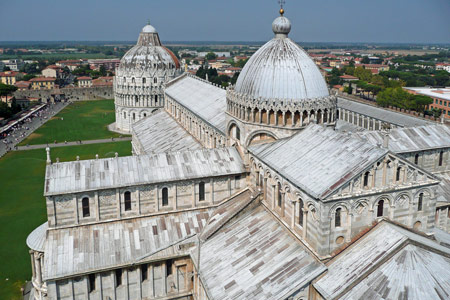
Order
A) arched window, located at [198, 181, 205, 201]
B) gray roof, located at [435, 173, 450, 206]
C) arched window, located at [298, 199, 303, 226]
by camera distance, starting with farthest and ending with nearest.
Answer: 1. gray roof, located at [435, 173, 450, 206]
2. arched window, located at [198, 181, 205, 201]
3. arched window, located at [298, 199, 303, 226]

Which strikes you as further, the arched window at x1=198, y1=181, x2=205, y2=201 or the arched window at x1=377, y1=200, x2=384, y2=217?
the arched window at x1=198, y1=181, x2=205, y2=201

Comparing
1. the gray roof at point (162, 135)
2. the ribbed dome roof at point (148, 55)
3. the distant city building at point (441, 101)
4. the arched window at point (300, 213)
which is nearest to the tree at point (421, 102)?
the distant city building at point (441, 101)

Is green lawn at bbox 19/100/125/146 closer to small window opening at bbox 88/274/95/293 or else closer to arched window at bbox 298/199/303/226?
small window opening at bbox 88/274/95/293

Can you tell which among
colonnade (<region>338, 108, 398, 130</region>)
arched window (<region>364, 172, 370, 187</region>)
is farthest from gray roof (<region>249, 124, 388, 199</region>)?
colonnade (<region>338, 108, 398, 130</region>)

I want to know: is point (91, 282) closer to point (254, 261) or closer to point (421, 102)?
point (254, 261)

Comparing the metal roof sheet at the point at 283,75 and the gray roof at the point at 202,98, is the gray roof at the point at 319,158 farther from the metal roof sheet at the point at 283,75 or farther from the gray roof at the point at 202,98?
the gray roof at the point at 202,98

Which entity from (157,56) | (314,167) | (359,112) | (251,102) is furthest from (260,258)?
(157,56)
